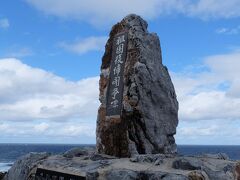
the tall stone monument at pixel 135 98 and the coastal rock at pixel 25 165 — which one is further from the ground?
the tall stone monument at pixel 135 98

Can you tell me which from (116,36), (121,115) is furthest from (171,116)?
(116,36)

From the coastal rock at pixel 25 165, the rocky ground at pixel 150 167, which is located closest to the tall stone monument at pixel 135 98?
the rocky ground at pixel 150 167

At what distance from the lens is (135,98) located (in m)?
10.2

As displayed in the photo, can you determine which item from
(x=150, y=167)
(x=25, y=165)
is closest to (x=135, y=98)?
(x=150, y=167)

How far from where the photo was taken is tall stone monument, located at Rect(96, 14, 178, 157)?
10141 millimetres

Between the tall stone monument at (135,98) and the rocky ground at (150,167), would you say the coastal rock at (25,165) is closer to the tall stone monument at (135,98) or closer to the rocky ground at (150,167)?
the rocky ground at (150,167)

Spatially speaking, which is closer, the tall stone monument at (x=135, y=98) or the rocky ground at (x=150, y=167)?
the rocky ground at (x=150, y=167)

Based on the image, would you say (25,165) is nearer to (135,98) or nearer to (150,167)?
(135,98)

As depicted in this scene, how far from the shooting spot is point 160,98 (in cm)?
1060

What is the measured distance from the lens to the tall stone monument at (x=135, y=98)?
33.3ft

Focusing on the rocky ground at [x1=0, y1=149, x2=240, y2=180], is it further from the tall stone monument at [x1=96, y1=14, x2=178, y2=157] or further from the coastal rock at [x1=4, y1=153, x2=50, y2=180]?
the tall stone monument at [x1=96, y1=14, x2=178, y2=157]

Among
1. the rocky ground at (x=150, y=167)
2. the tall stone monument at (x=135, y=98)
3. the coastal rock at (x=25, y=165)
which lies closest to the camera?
the rocky ground at (x=150, y=167)

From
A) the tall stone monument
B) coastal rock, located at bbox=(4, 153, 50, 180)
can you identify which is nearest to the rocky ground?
coastal rock, located at bbox=(4, 153, 50, 180)

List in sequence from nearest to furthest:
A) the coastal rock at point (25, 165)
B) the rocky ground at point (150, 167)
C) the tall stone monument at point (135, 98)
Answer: the rocky ground at point (150, 167)
the tall stone monument at point (135, 98)
the coastal rock at point (25, 165)
